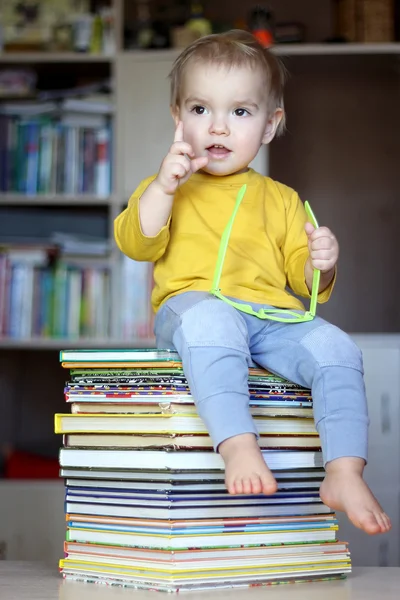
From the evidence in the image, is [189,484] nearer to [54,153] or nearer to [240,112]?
[240,112]

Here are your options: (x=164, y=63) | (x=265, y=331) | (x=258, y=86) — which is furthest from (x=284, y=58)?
(x=265, y=331)

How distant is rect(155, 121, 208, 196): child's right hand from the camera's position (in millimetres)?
1180

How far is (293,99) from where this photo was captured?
327 centimetres

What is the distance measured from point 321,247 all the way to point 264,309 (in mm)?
121

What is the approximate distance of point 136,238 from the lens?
124 centimetres

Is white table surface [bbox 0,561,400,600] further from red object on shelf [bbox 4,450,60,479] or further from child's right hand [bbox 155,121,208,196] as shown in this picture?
red object on shelf [bbox 4,450,60,479]

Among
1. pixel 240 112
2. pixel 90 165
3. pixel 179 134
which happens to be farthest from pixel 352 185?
pixel 179 134

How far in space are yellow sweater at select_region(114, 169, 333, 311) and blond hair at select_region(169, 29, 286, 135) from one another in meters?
0.13

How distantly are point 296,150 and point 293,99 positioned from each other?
0.19 metres

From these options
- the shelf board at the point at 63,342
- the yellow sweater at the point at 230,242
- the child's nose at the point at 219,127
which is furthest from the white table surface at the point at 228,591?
the shelf board at the point at 63,342

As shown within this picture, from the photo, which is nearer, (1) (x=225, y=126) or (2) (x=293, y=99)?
(1) (x=225, y=126)

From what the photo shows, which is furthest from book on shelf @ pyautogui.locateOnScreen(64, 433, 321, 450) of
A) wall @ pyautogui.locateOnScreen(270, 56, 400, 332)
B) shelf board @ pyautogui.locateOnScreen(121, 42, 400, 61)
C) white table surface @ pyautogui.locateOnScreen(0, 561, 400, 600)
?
wall @ pyautogui.locateOnScreen(270, 56, 400, 332)

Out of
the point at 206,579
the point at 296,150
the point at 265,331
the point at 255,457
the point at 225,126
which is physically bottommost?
the point at 206,579

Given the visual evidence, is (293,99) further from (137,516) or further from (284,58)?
(137,516)
